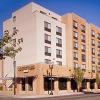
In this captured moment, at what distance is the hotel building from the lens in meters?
48.2

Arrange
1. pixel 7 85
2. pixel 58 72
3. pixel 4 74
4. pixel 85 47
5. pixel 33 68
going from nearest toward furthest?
1. pixel 33 68
2. pixel 58 72
3. pixel 7 85
4. pixel 4 74
5. pixel 85 47

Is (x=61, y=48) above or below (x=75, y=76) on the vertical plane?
above

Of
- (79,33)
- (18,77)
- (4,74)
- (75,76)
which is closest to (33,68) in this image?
(18,77)

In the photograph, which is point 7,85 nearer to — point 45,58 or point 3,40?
point 45,58

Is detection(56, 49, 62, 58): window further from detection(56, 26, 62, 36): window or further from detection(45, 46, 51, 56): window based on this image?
detection(56, 26, 62, 36): window

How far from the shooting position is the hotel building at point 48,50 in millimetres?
48219

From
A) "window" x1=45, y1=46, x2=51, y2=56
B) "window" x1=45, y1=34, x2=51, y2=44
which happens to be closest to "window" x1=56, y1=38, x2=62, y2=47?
"window" x1=45, y1=34, x2=51, y2=44

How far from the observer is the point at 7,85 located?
55.6m

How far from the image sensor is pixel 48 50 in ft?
174

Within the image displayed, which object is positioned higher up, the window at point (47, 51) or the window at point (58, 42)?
the window at point (58, 42)

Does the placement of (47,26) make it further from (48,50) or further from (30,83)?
(30,83)

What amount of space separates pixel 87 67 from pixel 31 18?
2262 centimetres

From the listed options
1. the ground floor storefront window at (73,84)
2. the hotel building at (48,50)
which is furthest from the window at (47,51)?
the ground floor storefront window at (73,84)

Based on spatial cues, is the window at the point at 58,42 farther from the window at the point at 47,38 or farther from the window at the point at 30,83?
the window at the point at 30,83
